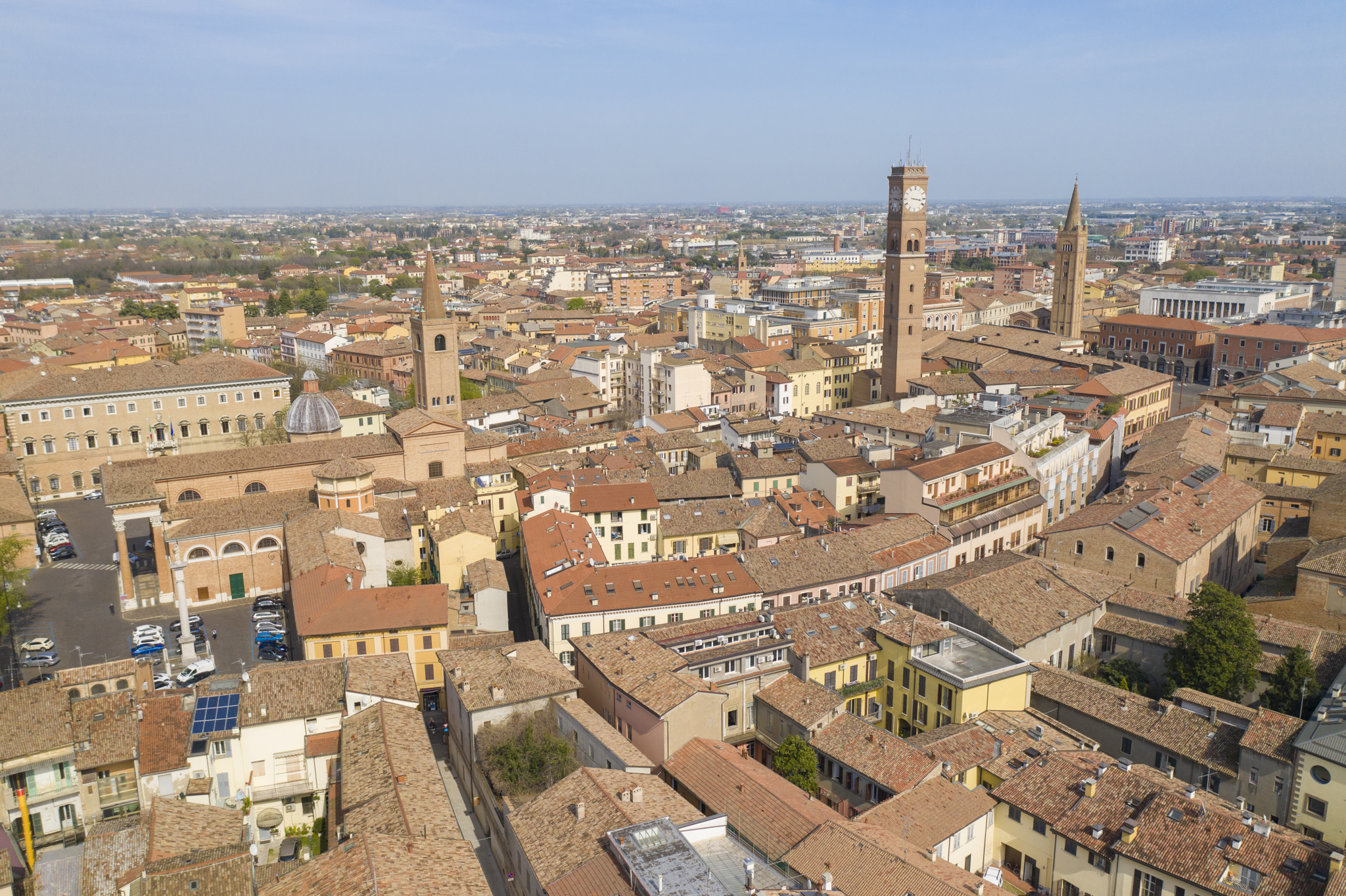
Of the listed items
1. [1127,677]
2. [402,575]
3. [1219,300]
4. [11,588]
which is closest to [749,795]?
[1127,677]

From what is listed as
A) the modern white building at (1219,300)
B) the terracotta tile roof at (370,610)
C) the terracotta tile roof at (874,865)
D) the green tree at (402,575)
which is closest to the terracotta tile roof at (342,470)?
the green tree at (402,575)

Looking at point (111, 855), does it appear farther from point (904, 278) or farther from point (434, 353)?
point (904, 278)

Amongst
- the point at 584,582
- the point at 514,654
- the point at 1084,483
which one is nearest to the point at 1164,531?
the point at 1084,483

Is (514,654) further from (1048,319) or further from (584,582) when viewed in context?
(1048,319)

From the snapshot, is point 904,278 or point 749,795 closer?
point 749,795

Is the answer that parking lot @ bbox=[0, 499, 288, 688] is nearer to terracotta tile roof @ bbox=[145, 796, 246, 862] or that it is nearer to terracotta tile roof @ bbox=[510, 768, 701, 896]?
terracotta tile roof @ bbox=[145, 796, 246, 862]

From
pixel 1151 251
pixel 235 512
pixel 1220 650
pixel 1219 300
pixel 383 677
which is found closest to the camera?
pixel 383 677

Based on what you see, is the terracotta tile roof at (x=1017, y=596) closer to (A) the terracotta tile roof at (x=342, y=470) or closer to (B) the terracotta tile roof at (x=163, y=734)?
(A) the terracotta tile roof at (x=342, y=470)
